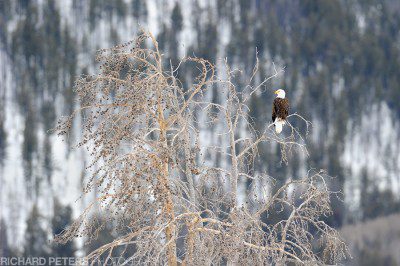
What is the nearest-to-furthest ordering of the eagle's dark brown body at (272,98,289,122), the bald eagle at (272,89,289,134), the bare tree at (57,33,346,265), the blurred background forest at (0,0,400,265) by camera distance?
the bare tree at (57,33,346,265) → the bald eagle at (272,89,289,134) → the eagle's dark brown body at (272,98,289,122) → the blurred background forest at (0,0,400,265)

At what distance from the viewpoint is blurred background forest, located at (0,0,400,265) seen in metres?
52.7

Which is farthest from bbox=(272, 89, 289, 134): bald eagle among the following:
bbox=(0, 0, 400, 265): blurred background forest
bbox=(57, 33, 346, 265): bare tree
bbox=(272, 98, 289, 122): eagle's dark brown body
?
bbox=(0, 0, 400, 265): blurred background forest

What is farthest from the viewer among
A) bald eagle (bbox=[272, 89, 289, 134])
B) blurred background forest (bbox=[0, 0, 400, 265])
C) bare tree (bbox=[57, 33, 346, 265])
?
blurred background forest (bbox=[0, 0, 400, 265])

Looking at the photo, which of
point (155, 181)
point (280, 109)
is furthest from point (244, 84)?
point (155, 181)

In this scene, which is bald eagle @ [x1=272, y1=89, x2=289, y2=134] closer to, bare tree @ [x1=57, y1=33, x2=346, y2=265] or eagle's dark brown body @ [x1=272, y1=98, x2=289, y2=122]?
eagle's dark brown body @ [x1=272, y1=98, x2=289, y2=122]

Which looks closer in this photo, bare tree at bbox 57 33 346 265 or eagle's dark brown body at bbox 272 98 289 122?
bare tree at bbox 57 33 346 265

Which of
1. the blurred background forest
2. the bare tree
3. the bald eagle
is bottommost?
the bare tree

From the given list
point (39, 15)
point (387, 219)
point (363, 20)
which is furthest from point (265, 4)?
point (387, 219)

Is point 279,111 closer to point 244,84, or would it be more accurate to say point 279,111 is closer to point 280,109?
point 280,109

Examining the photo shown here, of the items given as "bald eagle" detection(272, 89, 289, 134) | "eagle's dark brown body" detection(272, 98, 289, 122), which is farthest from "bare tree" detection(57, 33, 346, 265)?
"eagle's dark brown body" detection(272, 98, 289, 122)

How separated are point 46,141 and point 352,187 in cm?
1558

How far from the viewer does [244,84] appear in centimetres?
5909

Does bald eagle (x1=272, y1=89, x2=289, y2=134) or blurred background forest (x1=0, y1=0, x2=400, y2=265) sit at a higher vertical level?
blurred background forest (x1=0, y1=0, x2=400, y2=265)

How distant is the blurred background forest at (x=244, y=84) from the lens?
52.7 metres
